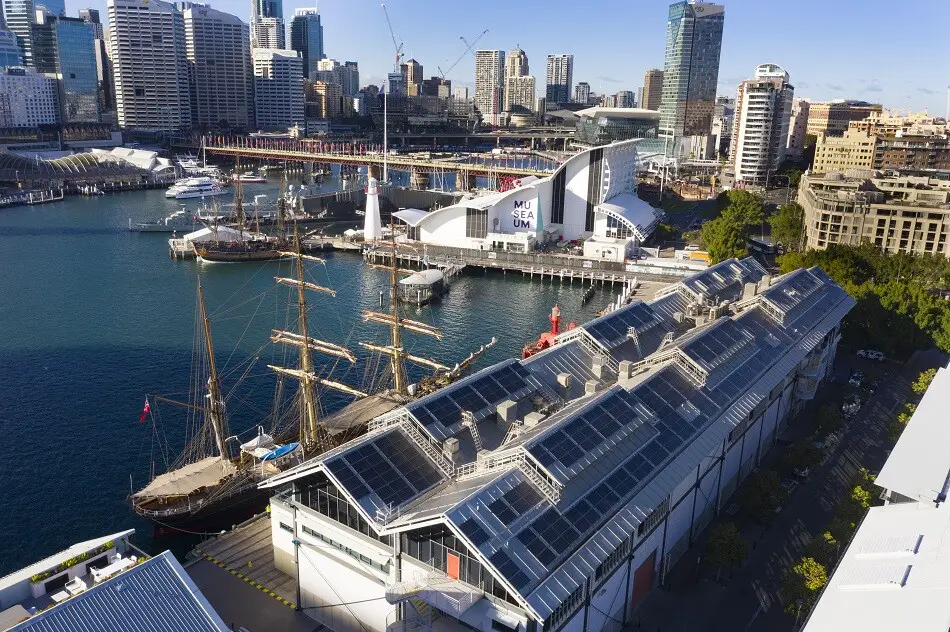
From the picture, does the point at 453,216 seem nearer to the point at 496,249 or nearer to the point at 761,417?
the point at 496,249

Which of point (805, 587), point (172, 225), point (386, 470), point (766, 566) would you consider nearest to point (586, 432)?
point (386, 470)

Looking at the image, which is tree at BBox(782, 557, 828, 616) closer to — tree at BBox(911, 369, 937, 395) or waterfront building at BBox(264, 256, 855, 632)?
waterfront building at BBox(264, 256, 855, 632)

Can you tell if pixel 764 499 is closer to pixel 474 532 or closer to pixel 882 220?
pixel 474 532

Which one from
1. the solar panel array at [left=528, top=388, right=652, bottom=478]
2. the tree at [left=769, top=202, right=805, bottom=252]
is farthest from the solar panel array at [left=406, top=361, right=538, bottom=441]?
the tree at [left=769, top=202, right=805, bottom=252]

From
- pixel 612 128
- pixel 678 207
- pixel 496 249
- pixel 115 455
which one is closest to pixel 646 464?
pixel 115 455

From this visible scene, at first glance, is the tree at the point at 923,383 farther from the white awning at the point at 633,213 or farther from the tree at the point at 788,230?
the tree at the point at 788,230

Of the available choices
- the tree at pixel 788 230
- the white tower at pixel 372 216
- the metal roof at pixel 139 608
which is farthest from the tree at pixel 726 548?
the white tower at pixel 372 216
